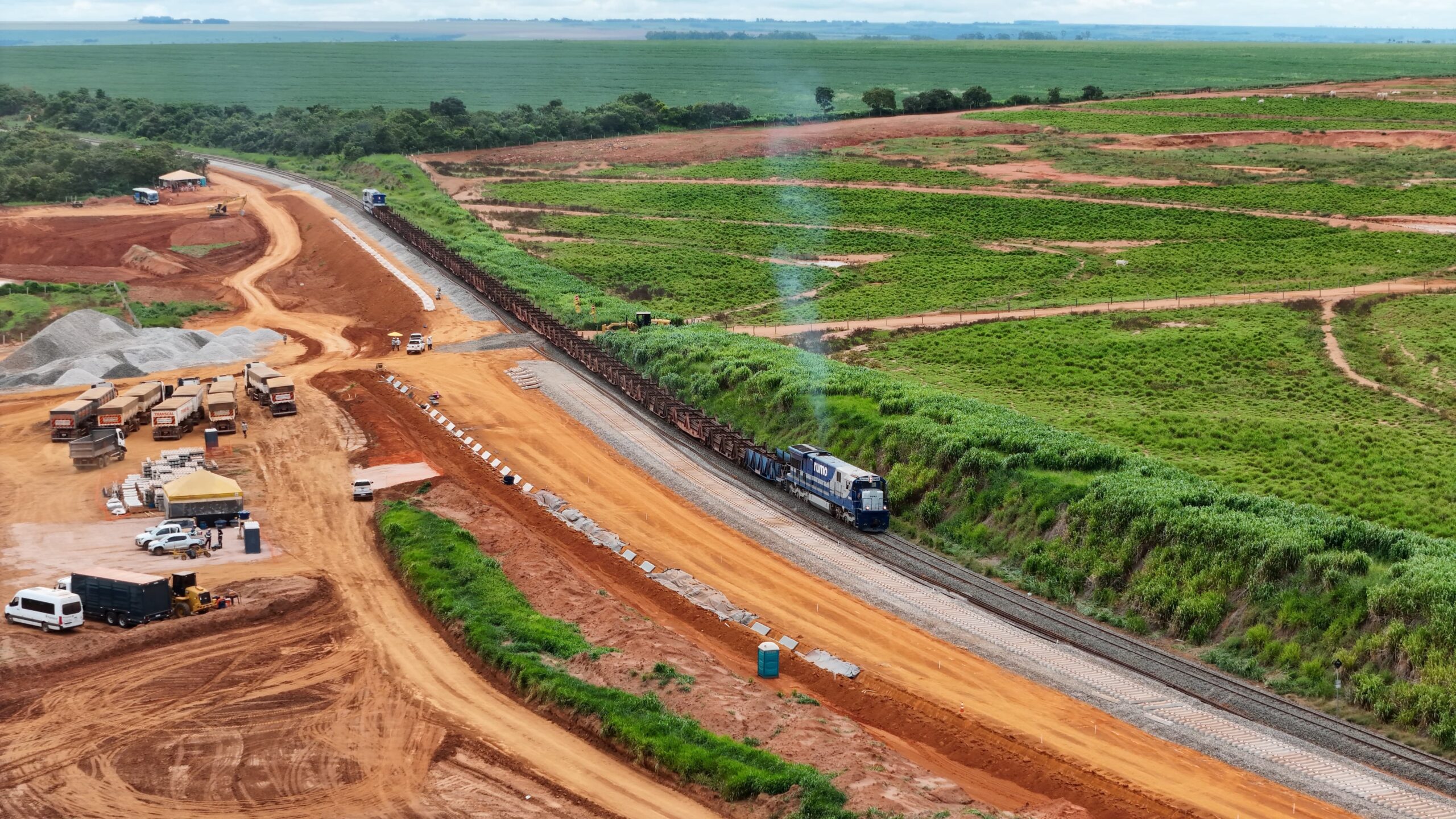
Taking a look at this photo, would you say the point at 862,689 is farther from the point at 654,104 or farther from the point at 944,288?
the point at 654,104

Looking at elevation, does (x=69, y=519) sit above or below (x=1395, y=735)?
below

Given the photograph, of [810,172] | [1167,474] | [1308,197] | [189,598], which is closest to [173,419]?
[189,598]

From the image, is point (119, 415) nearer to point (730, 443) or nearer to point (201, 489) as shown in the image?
point (201, 489)

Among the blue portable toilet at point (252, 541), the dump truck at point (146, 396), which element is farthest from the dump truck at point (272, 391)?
the blue portable toilet at point (252, 541)

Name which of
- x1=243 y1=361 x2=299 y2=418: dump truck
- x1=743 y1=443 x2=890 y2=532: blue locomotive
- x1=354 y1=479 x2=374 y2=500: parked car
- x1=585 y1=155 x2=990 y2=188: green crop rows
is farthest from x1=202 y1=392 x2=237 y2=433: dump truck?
x1=585 y1=155 x2=990 y2=188: green crop rows

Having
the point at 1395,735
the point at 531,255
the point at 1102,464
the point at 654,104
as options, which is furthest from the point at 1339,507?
the point at 654,104
